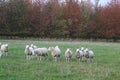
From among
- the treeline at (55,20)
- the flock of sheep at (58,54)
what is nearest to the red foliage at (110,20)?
the treeline at (55,20)

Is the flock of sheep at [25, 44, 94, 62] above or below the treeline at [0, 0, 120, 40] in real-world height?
below

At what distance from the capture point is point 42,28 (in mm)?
87812

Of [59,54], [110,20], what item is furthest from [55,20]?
[59,54]

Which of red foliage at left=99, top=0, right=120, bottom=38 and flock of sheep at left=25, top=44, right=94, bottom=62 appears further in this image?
red foliage at left=99, top=0, right=120, bottom=38

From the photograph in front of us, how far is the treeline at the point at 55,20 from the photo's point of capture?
87500 millimetres

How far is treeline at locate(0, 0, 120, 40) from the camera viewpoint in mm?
87500

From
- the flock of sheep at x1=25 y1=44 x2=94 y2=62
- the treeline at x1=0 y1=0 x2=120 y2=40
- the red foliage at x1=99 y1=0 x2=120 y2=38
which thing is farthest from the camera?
the red foliage at x1=99 y1=0 x2=120 y2=38

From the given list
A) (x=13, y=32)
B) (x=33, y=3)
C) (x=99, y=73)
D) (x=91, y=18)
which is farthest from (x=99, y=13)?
(x=99, y=73)

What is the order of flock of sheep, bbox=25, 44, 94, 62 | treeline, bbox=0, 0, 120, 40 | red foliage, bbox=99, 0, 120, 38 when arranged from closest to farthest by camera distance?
flock of sheep, bbox=25, 44, 94, 62
treeline, bbox=0, 0, 120, 40
red foliage, bbox=99, 0, 120, 38

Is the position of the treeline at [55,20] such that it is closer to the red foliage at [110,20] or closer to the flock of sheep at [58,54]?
the red foliage at [110,20]

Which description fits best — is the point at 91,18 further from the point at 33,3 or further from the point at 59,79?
the point at 59,79

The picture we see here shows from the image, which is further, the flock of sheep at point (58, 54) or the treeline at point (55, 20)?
the treeline at point (55, 20)

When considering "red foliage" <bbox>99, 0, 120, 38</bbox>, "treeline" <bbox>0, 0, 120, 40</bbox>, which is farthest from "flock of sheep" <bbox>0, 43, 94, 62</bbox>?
"red foliage" <bbox>99, 0, 120, 38</bbox>

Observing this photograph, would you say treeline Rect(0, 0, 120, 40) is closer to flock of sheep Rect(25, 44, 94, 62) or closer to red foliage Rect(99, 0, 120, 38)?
red foliage Rect(99, 0, 120, 38)
